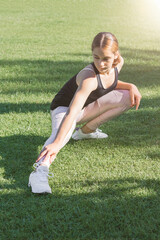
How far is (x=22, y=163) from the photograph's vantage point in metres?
3.39

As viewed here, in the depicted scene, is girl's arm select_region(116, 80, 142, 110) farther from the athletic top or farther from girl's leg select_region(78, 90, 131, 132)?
the athletic top

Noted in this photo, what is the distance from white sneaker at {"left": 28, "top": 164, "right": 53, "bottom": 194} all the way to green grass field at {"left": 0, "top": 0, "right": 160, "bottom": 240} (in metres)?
0.06

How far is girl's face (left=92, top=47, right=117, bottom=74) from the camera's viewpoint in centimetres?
298

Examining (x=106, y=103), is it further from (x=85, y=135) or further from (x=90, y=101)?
(x=85, y=135)

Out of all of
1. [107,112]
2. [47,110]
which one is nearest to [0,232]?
[107,112]

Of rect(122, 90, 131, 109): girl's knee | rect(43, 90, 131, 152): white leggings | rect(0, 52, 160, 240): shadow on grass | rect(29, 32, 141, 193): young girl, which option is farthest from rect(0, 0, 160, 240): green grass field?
rect(122, 90, 131, 109): girl's knee

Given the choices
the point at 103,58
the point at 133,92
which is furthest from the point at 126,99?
the point at 103,58

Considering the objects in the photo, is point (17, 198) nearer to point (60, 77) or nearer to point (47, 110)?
point (47, 110)

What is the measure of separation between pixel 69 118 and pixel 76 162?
63 cm

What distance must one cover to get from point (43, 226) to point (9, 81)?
3787 mm

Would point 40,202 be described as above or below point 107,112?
below

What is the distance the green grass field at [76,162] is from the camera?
252 cm

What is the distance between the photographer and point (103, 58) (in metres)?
3.02

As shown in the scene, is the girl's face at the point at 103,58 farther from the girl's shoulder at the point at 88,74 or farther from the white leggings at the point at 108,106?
the white leggings at the point at 108,106
